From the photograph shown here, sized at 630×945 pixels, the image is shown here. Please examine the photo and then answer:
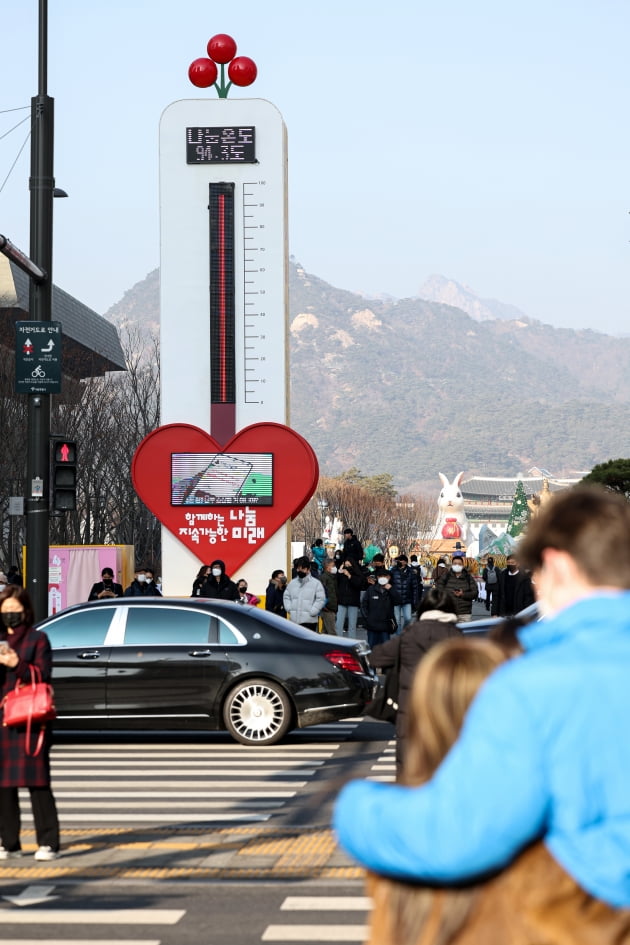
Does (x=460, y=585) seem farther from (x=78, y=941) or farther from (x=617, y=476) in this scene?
(x=617, y=476)

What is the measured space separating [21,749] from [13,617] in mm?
868

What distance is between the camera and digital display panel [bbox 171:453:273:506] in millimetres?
27422

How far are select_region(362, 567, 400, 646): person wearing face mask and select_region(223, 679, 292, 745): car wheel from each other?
33.1ft

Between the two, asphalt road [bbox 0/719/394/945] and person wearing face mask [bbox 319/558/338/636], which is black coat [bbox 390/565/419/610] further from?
asphalt road [bbox 0/719/394/945]

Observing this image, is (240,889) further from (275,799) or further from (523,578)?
(523,578)

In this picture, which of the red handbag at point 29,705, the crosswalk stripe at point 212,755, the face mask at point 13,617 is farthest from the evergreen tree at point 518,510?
the red handbag at point 29,705

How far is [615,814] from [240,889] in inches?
234

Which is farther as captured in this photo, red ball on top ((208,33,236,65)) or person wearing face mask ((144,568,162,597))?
red ball on top ((208,33,236,65))

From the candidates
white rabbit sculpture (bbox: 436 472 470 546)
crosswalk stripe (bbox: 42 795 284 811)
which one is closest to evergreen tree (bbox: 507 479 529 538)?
white rabbit sculpture (bbox: 436 472 470 546)

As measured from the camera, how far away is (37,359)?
20.1 m

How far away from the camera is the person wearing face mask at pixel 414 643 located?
32.6 feet

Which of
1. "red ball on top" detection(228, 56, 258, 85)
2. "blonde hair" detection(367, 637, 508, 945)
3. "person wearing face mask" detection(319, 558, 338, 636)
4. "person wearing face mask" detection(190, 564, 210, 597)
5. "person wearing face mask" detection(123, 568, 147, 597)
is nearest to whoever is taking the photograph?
"blonde hair" detection(367, 637, 508, 945)

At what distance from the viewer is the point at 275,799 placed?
11.5m

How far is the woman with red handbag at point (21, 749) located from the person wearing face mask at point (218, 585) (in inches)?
590
